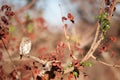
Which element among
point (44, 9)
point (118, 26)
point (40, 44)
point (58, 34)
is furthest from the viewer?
point (58, 34)

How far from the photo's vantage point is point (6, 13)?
14.9ft

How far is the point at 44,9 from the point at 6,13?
1111 cm

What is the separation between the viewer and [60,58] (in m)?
4.45

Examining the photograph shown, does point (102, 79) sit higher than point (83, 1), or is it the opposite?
point (83, 1)

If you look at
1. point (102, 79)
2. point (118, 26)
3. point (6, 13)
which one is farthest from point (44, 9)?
point (6, 13)

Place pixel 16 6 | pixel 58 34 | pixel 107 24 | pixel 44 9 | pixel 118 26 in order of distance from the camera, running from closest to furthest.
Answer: pixel 107 24
pixel 16 6
pixel 44 9
pixel 118 26
pixel 58 34

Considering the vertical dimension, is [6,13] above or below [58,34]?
above

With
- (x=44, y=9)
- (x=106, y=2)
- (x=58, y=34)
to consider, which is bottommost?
(x=58, y=34)

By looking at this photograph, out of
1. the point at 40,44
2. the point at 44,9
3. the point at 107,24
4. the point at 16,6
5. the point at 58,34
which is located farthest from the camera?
the point at 58,34

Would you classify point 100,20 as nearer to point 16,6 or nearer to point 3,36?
point 3,36

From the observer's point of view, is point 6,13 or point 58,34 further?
point 58,34

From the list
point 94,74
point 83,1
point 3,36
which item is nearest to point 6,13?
point 3,36

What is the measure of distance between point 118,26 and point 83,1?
2.22 meters

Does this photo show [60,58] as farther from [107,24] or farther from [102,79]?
[102,79]
